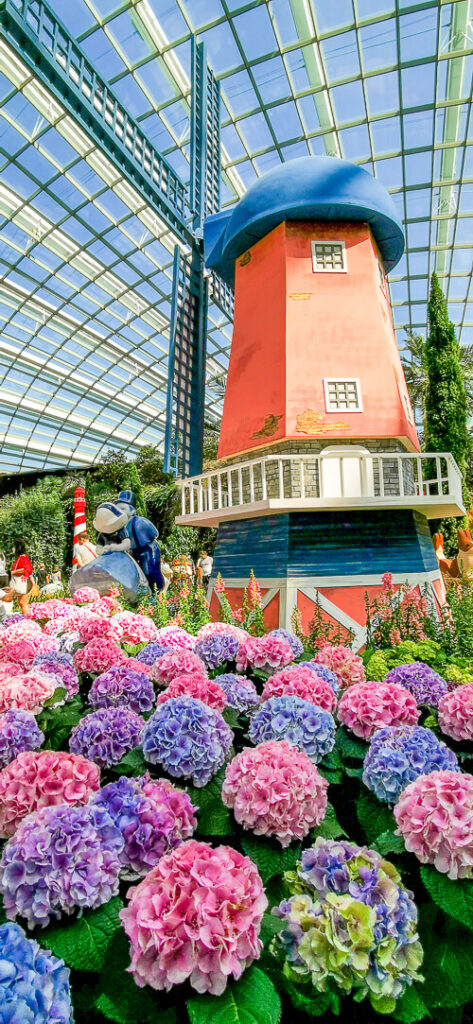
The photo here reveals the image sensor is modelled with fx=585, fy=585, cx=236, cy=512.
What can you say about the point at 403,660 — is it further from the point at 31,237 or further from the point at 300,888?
the point at 31,237

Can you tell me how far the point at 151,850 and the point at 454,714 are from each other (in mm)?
1257

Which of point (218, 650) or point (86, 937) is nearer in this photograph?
point (86, 937)

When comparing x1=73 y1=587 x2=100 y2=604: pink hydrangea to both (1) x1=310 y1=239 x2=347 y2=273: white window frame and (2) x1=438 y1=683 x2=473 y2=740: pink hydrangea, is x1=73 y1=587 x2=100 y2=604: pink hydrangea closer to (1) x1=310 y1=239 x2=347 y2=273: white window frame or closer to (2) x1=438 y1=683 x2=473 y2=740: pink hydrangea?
(2) x1=438 y1=683 x2=473 y2=740: pink hydrangea

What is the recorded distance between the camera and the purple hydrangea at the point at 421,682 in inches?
96.2

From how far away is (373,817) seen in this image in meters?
1.72

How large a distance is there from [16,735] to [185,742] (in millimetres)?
639

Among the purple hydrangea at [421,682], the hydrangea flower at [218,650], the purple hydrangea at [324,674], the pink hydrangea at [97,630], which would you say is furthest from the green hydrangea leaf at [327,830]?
the pink hydrangea at [97,630]

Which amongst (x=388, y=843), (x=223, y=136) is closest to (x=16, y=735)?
(x=388, y=843)

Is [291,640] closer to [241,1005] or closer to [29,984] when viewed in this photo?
[241,1005]

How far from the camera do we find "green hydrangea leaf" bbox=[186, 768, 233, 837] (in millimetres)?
1603

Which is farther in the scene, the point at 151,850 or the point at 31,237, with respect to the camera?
the point at 31,237

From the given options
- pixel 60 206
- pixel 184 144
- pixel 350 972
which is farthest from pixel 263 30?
pixel 350 972

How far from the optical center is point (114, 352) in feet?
87.8

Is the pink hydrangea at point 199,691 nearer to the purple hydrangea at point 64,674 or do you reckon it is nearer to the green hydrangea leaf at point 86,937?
the purple hydrangea at point 64,674
